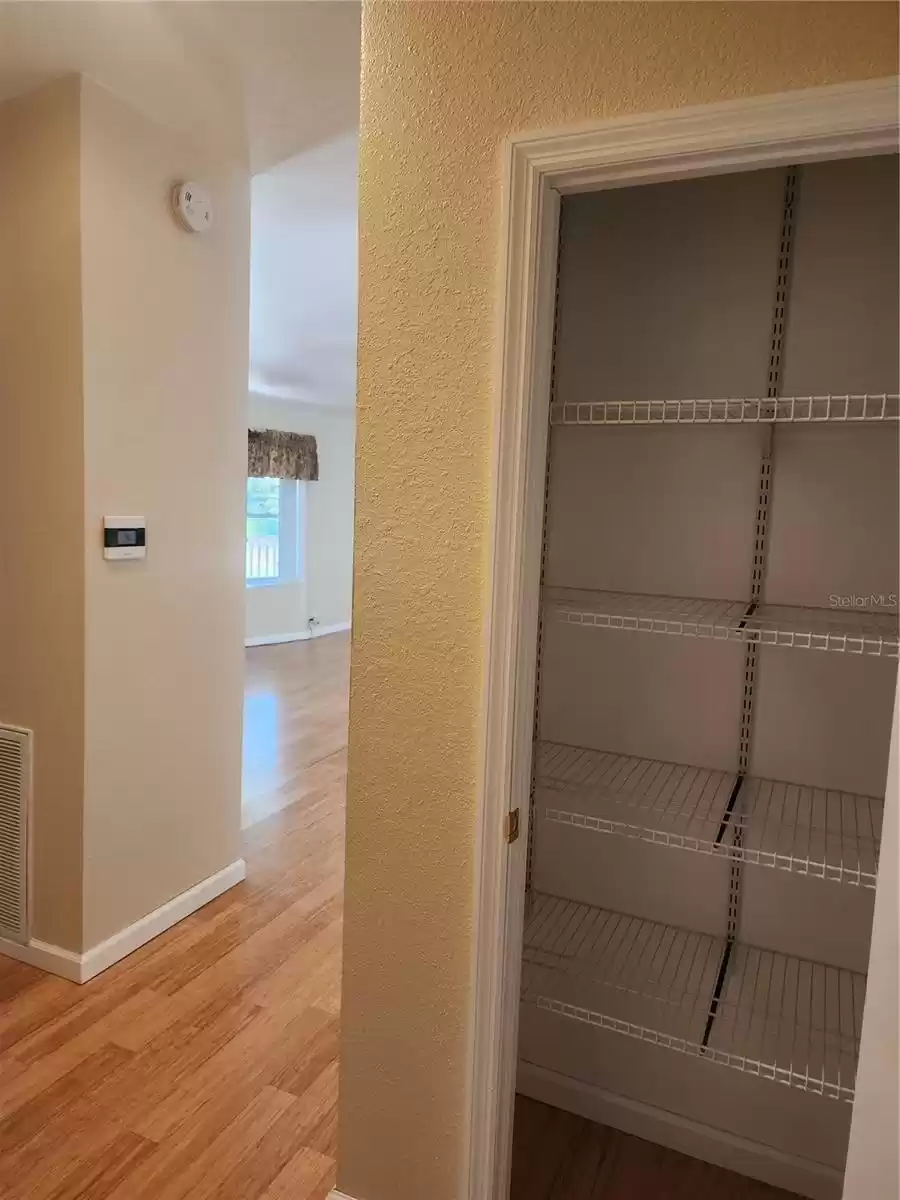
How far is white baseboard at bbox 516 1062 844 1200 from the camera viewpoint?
70.5 inches

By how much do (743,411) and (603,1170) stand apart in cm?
173

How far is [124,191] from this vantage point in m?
2.37

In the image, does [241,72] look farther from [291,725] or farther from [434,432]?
[291,725]

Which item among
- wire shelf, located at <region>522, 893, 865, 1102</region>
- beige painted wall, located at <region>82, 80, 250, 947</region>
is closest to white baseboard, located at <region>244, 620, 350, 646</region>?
beige painted wall, located at <region>82, 80, 250, 947</region>

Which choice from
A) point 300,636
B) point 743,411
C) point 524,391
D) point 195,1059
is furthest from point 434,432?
point 300,636

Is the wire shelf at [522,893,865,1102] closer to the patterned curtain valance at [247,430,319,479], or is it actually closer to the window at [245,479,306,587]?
the patterned curtain valance at [247,430,319,479]

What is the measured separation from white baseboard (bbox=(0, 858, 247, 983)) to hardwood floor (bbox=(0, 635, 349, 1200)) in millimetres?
33

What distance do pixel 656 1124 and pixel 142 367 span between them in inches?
97.8

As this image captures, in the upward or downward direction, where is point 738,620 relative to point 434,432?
downward

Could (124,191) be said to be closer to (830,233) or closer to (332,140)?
(332,140)

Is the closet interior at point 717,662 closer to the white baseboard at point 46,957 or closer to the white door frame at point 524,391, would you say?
the white door frame at point 524,391

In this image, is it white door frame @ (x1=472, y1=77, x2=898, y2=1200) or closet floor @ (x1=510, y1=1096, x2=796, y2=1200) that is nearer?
white door frame @ (x1=472, y1=77, x2=898, y2=1200)

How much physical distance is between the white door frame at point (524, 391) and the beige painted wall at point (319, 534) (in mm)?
6804

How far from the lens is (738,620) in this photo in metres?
1.66
